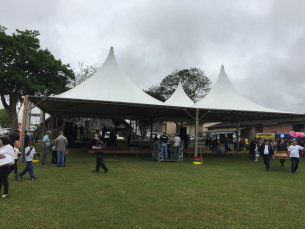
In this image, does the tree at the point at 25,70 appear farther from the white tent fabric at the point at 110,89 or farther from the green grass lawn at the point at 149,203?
the green grass lawn at the point at 149,203

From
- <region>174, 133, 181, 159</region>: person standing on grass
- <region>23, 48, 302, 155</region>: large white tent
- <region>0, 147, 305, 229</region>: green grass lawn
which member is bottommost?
<region>0, 147, 305, 229</region>: green grass lawn

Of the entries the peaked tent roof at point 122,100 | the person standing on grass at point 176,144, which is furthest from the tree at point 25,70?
the person standing on grass at point 176,144

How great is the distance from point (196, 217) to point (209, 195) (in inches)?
65.6

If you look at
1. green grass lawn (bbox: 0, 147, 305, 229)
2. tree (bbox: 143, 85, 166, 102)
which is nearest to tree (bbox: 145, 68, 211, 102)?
tree (bbox: 143, 85, 166, 102)

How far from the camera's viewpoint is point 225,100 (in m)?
15.4

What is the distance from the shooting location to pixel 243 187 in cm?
691

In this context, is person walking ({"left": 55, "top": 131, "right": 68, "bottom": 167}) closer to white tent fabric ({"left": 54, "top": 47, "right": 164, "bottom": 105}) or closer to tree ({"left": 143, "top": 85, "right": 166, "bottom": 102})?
white tent fabric ({"left": 54, "top": 47, "right": 164, "bottom": 105})

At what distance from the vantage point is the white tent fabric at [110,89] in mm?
12250

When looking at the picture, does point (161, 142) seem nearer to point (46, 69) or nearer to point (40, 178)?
point (40, 178)

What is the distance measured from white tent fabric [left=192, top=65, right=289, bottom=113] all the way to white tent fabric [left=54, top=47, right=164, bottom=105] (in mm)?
3454

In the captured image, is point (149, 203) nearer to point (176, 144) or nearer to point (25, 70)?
point (176, 144)

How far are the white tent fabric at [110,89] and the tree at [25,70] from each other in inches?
415

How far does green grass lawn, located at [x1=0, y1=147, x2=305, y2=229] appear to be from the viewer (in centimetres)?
405

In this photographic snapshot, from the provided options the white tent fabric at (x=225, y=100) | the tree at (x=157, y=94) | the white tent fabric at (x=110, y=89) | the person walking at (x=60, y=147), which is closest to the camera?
the person walking at (x=60, y=147)
